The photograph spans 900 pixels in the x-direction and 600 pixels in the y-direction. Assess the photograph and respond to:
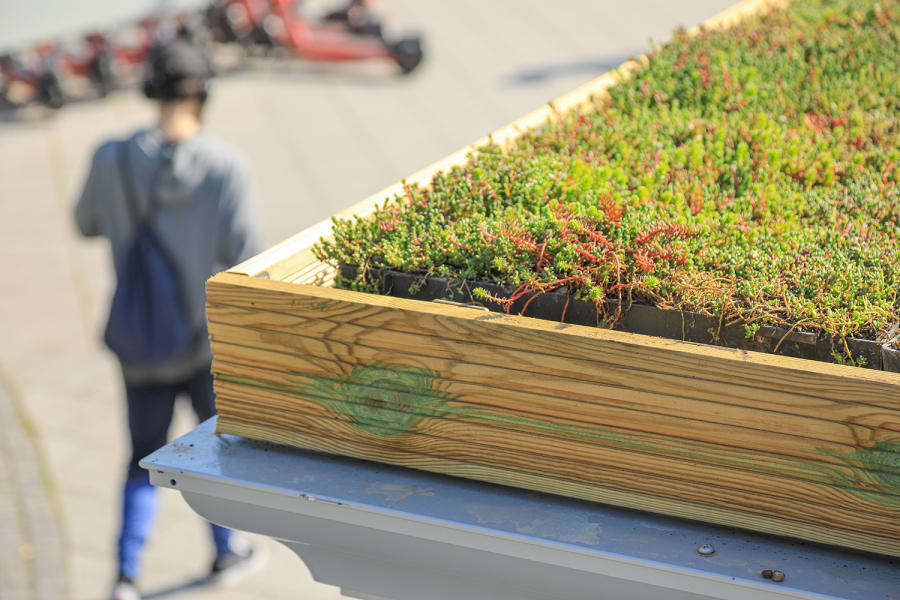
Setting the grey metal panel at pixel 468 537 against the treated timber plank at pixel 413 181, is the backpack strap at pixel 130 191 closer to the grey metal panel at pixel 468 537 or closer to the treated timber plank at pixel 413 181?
the treated timber plank at pixel 413 181

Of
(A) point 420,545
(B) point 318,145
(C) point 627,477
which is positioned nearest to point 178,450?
(A) point 420,545

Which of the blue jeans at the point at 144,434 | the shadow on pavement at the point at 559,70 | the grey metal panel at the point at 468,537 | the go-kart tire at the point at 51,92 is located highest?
the go-kart tire at the point at 51,92

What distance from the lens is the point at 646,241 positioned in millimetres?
1888

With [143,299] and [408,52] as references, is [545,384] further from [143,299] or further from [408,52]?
[408,52]

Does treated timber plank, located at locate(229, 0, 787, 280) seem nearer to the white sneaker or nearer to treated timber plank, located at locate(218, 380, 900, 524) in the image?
treated timber plank, located at locate(218, 380, 900, 524)

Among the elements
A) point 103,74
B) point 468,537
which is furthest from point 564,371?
point 103,74

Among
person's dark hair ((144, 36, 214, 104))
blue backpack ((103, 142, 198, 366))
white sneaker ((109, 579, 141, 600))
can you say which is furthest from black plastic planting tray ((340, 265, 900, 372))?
white sneaker ((109, 579, 141, 600))

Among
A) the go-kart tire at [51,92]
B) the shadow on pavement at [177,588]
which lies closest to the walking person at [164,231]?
the shadow on pavement at [177,588]

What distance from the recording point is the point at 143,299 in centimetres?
371

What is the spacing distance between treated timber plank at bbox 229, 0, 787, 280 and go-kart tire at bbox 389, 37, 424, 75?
7.93 meters

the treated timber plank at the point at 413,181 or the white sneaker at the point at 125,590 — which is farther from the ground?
the treated timber plank at the point at 413,181

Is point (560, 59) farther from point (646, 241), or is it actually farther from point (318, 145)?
point (646, 241)

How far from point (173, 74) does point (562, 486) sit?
2.74 meters

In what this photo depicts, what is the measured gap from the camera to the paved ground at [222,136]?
4.78 metres
